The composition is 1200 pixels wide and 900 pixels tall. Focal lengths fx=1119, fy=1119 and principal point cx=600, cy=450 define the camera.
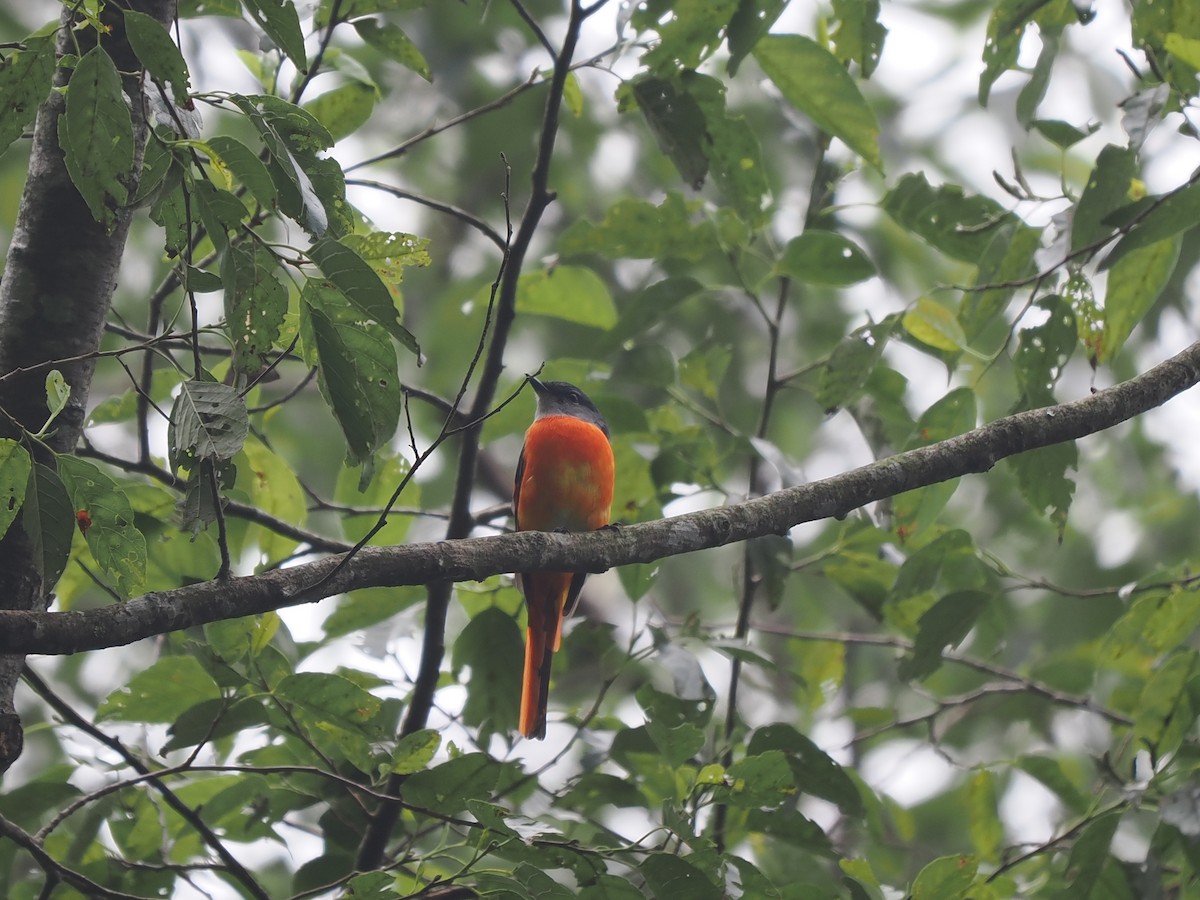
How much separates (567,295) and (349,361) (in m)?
2.01

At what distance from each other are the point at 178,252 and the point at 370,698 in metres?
1.08

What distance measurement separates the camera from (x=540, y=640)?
14.1ft

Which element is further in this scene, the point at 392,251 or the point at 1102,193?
the point at 1102,193

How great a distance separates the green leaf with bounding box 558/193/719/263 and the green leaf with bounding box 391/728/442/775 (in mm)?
1791

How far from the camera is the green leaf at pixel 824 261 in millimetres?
3400

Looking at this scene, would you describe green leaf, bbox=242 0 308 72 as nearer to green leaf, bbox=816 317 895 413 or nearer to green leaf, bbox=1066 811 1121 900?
green leaf, bbox=816 317 895 413

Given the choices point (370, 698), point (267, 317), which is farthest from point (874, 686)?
point (267, 317)

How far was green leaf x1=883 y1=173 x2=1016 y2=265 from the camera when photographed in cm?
341

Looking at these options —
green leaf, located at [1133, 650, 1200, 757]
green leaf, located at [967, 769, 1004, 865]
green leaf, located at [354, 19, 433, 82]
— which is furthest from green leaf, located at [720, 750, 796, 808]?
green leaf, located at [354, 19, 433, 82]

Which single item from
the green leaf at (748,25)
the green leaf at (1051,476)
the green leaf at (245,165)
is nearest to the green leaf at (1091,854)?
the green leaf at (1051,476)

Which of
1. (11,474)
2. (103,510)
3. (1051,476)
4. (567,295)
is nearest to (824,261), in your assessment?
(567,295)

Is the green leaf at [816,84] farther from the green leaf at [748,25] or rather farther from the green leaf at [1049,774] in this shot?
the green leaf at [1049,774]

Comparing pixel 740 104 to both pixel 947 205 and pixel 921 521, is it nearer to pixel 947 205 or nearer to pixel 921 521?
pixel 947 205

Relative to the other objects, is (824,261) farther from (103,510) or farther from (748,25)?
(103,510)
